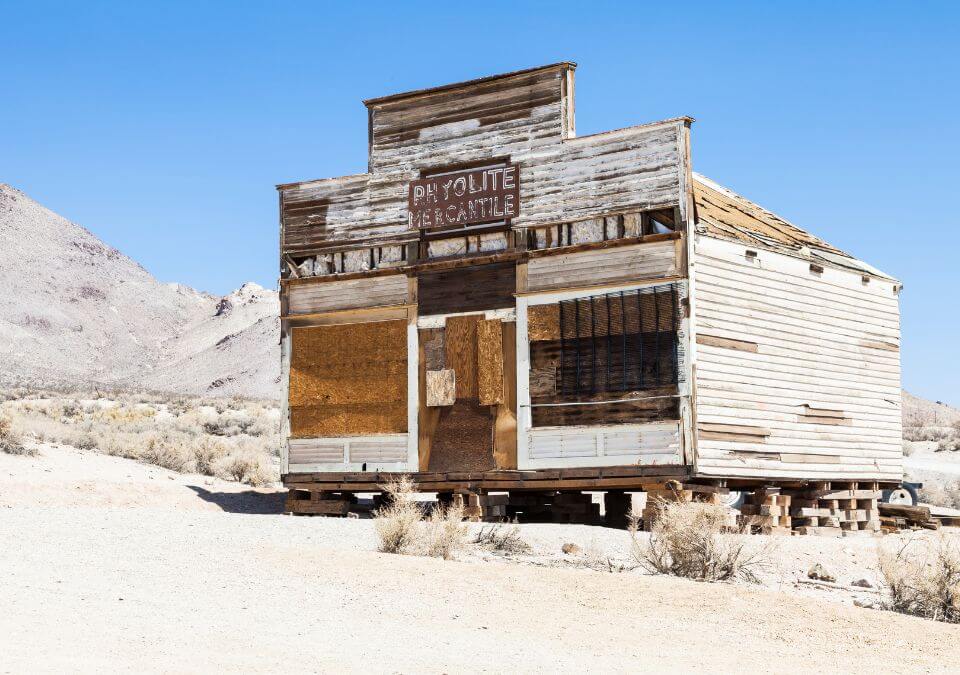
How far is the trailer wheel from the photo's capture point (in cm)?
2544

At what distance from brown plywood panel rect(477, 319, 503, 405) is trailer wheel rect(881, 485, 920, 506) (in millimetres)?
10347

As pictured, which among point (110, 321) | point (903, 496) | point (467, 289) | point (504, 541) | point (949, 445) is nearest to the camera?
point (504, 541)

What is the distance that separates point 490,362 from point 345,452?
312 cm

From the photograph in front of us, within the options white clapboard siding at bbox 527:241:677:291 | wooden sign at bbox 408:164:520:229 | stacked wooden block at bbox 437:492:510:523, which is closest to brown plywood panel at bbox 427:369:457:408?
stacked wooden block at bbox 437:492:510:523

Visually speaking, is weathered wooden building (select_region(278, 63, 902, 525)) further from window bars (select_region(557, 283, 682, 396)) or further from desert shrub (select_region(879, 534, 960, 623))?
desert shrub (select_region(879, 534, 960, 623))

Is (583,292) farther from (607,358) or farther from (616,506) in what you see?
(616,506)

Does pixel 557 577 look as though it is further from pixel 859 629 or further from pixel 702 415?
pixel 702 415

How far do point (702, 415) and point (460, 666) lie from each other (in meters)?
9.84

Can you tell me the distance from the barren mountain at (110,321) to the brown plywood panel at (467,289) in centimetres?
6275

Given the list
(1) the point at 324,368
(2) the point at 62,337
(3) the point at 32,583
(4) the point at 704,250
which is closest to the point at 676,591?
(3) the point at 32,583

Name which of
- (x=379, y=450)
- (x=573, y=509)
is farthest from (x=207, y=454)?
(x=573, y=509)

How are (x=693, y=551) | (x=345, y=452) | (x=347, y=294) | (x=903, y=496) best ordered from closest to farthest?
(x=693, y=551) → (x=345, y=452) → (x=347, y=294) → (x=903, y=496)

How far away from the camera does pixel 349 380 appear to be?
20703mm

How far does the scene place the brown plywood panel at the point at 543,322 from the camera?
18875mm
